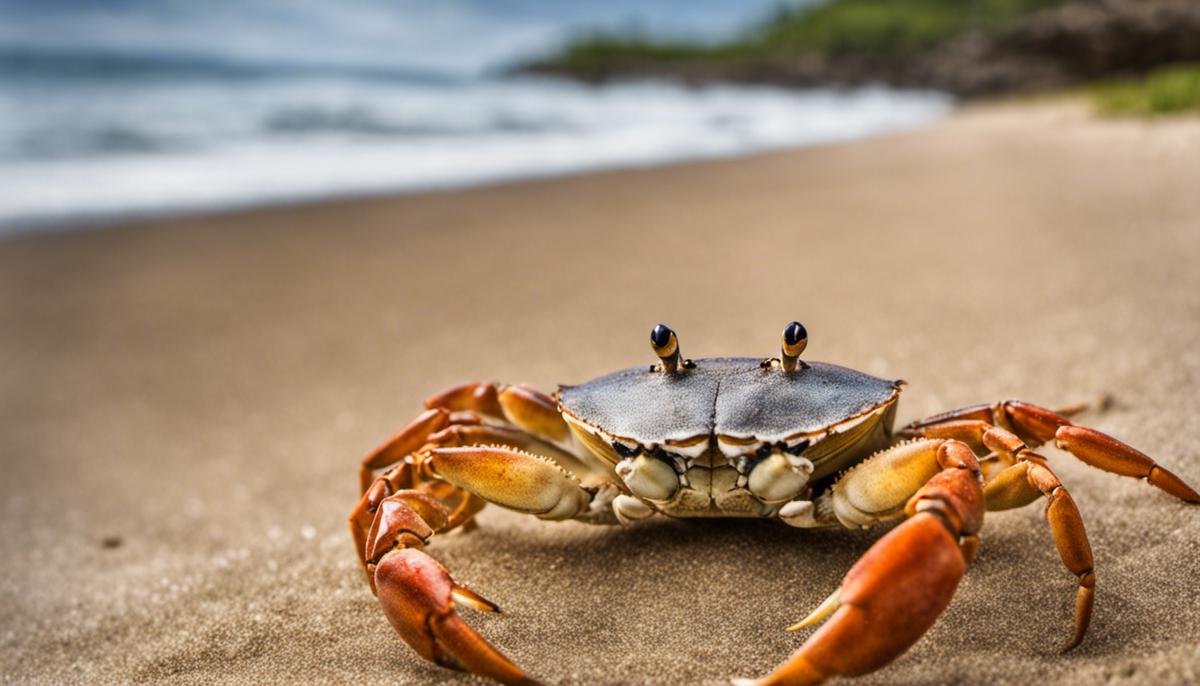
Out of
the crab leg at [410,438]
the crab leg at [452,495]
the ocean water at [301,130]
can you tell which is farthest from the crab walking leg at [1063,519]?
the ocean water at [301,130]

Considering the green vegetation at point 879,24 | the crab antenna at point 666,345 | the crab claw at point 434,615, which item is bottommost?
the crab claw at point 434,615

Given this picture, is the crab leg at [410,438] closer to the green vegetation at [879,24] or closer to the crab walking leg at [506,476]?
the crab walking leg at [506,476]

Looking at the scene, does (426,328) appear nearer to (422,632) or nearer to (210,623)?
(210,623)

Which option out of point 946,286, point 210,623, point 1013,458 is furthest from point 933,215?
point 210,623

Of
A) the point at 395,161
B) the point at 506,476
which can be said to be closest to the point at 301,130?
the point at 395,161

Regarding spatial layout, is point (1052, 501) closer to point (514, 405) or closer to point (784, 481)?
point (784, 481)

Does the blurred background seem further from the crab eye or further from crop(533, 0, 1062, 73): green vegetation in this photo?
crop(533, 0, 1062, 73): green vegetation
